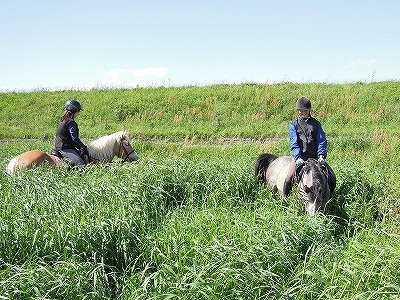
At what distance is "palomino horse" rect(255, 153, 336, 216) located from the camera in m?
5.52

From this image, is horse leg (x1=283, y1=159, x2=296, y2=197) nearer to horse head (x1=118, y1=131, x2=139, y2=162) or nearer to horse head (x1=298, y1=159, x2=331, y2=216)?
horse head (x1=298, y1=159, x2=331, y2=216)

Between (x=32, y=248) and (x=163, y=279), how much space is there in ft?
4.73

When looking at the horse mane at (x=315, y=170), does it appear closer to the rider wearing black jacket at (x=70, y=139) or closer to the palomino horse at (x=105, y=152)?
the palomino horse at (x=105, y=152)

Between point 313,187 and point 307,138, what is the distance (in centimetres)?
110

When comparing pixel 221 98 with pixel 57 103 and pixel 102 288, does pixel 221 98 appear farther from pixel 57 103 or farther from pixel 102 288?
pixel 102 288

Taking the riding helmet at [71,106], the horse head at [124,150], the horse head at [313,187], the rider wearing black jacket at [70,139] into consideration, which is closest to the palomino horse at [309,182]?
the horse head at [313,187]

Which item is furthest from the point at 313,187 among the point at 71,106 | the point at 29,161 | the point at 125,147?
the point at 29,161

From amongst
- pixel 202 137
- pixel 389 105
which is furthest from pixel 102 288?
pixel 389 105

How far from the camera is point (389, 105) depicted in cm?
1756

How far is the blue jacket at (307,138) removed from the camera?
6414mm

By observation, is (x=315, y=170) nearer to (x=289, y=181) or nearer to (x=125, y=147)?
(x=289, y=181)

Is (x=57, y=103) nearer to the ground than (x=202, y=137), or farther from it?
farther from it

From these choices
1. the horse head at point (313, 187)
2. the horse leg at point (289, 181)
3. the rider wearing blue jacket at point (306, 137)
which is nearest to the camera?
the horse head at point (313, 187)

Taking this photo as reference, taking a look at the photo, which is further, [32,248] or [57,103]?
[57,103]
